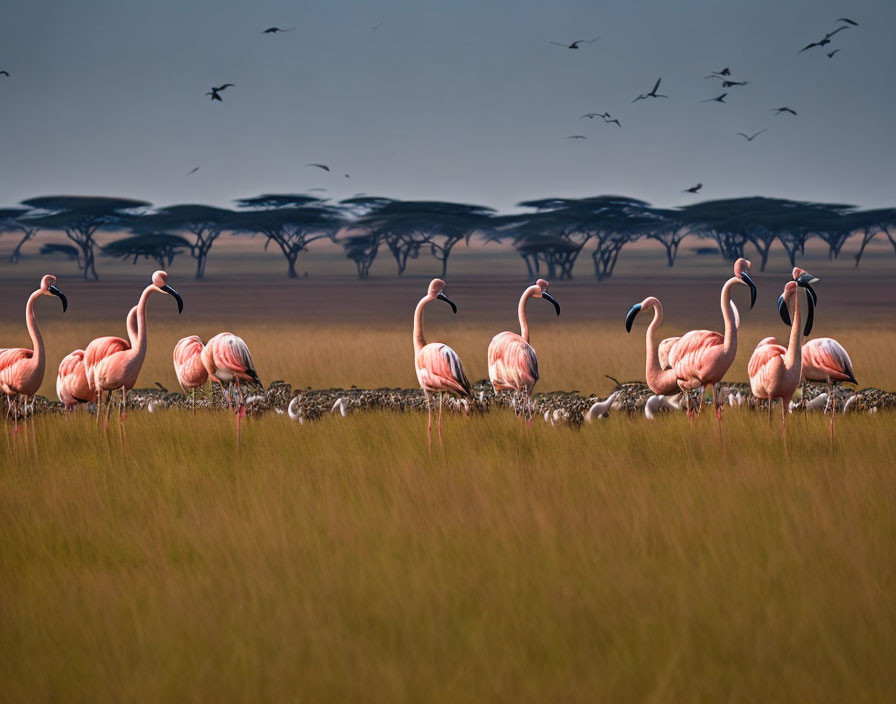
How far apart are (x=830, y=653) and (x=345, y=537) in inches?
110

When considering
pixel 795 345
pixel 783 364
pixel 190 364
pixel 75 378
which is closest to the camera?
pixel 795 345

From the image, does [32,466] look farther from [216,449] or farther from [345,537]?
[345,537]

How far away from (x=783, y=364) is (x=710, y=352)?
552 millimetres

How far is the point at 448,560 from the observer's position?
595cm

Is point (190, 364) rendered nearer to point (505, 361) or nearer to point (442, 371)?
point (442, 371)

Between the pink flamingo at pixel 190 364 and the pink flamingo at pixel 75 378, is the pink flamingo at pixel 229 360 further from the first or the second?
the pink flamingo at pixel 75 378

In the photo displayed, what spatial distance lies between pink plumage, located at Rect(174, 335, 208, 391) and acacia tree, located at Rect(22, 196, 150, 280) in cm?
7111

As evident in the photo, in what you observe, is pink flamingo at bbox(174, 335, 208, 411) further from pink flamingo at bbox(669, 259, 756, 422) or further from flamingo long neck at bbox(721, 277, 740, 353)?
flamingo long neck at bbox(721, 277, 740, 353)

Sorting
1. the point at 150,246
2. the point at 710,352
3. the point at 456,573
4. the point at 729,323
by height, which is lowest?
the point at 456,573

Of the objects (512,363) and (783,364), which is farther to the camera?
(512,363)

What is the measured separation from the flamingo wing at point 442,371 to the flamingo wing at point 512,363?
1.40 feet

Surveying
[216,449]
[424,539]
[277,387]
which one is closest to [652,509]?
[424,539]

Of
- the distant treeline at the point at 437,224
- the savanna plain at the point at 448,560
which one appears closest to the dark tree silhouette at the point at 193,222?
the distant treeline at the point at 437,224

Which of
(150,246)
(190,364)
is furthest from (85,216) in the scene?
(190,364)
